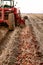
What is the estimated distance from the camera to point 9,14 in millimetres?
12531

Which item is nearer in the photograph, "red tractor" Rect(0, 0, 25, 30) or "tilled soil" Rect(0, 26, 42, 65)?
"tilled soil" Rect(0, 26, 42, 65)

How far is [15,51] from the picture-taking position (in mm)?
7281

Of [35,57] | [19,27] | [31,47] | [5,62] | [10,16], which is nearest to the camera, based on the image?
[5,62]

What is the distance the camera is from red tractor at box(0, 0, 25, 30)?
12461 millimetres

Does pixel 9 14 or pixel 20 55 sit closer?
pixel 20 55

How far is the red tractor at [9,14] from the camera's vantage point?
12.5m

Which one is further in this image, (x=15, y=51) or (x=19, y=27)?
(x=19, y=27)

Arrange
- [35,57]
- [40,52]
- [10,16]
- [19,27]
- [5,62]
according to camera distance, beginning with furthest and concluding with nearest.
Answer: [19,27], [10,16], [40,52], [35,57], [5,62]

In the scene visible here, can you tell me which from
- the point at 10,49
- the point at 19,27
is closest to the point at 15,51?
the point at 10,49

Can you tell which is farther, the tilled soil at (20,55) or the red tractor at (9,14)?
the red tractor at (9,14)

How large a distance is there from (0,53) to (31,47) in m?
1.46

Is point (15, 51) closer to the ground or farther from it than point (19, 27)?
farther from it

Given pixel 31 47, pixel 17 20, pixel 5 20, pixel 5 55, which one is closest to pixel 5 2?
pixel 17 20

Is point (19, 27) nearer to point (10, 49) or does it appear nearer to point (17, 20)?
point (17, 20)
